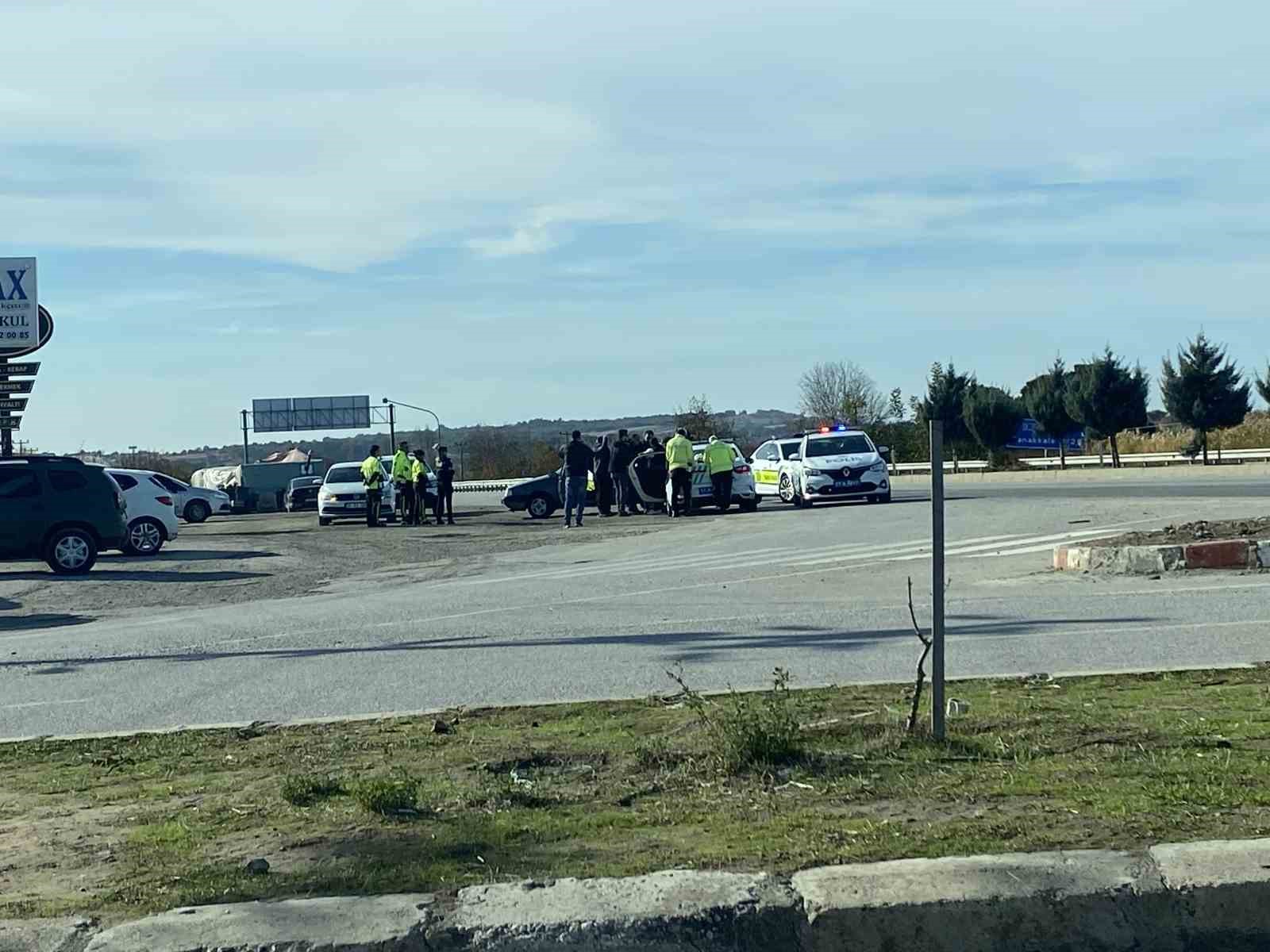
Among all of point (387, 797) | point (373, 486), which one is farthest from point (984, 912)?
point (373, 486)

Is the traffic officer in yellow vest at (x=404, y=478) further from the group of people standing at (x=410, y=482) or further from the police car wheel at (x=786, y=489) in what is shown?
the police car wheel at (x=786, y=489)

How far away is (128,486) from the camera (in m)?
25.4

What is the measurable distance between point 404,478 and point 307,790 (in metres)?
27.5

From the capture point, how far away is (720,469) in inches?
1177

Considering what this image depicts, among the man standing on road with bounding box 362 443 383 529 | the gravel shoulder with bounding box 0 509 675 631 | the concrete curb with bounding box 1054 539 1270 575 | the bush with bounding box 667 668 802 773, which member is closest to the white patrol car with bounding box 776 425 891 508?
the gravel shoulder with bounding box 0 509 675 631

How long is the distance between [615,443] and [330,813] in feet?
85.9

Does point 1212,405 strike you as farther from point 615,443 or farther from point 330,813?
point 330,813

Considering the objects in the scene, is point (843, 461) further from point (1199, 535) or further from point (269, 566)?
point (1199, 535)

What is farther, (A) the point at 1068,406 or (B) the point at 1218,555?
(A) the point at 1068,406

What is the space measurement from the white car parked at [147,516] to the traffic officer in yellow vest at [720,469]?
10623 millimetres

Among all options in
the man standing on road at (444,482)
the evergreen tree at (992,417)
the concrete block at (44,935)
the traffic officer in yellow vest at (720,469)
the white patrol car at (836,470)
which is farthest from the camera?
the evergreen tree at (992,417)

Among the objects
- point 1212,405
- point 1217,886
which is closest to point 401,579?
point 1217,886

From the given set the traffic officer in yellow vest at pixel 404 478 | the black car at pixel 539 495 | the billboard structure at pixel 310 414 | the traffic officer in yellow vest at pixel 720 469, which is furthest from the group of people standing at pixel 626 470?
the billboard structure at pixel 310 414

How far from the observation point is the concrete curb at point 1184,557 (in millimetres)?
13594
